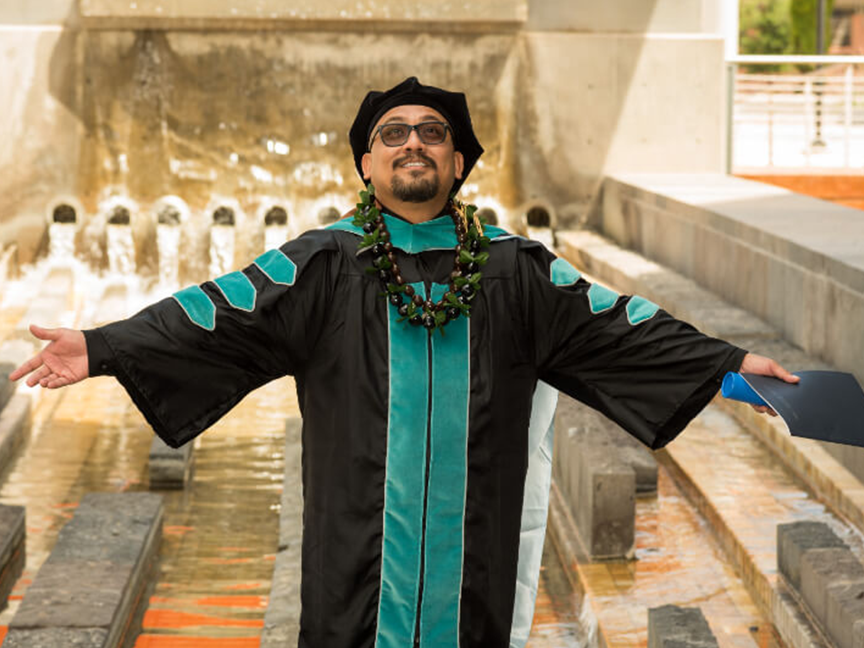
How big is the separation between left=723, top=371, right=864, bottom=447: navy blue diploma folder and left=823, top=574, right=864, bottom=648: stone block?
980mm

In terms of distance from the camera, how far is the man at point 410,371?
3.60 meters

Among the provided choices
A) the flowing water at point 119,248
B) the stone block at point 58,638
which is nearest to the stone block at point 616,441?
the stone block at point 58,638

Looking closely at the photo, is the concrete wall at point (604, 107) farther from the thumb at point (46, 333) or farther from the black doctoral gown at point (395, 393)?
the thumb at point (46, 333)

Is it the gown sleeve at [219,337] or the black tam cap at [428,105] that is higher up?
the black tam cap at [428,105]

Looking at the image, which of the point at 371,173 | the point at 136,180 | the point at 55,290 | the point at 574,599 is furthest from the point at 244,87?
the point at 371,173

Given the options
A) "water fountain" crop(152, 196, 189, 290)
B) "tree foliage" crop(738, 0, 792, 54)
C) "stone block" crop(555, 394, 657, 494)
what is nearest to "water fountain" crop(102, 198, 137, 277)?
"water fountain" crop(152, 196, 189, 290)

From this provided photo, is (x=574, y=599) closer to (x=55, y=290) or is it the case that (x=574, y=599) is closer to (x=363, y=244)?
(x=363, y=244)

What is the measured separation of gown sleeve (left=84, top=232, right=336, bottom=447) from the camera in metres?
3.56

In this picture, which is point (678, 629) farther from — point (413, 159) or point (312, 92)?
point (312, 92)

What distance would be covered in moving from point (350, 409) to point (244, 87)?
9.81 metres

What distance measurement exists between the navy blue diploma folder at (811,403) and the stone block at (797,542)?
147 cm

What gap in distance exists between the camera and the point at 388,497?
360cm

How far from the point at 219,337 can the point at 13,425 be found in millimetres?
5044

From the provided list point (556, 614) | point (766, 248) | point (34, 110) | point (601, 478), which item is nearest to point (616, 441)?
point (601, 478)
